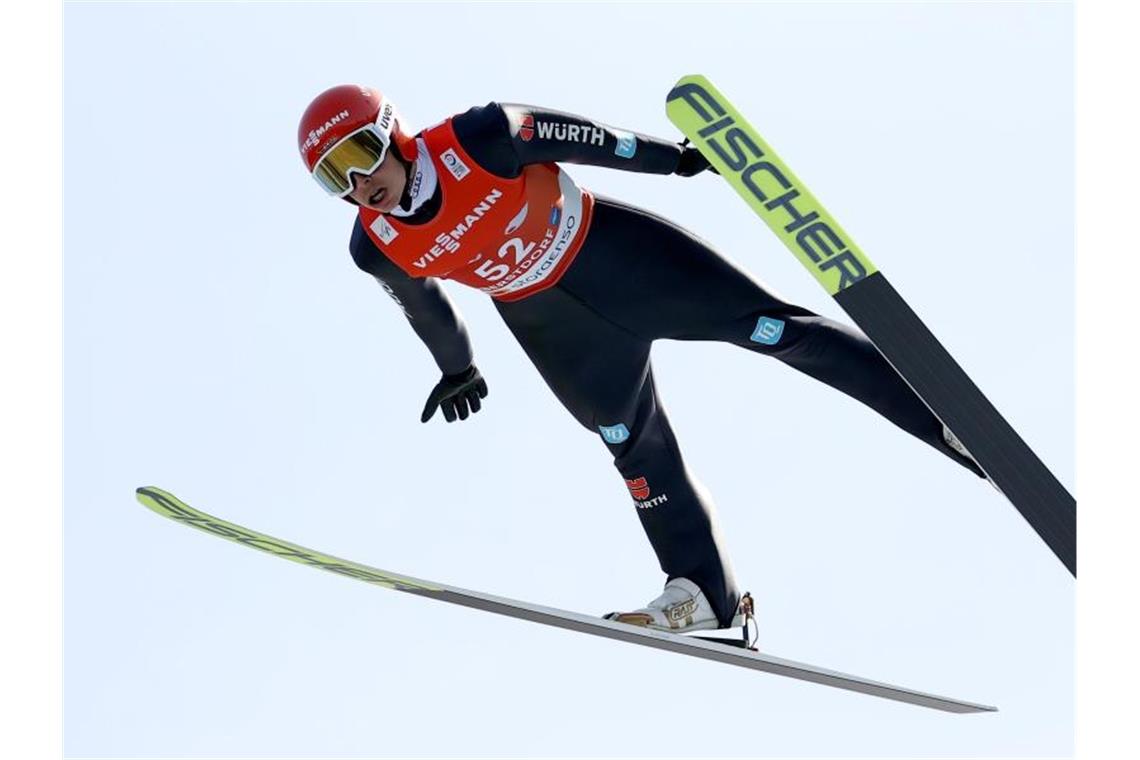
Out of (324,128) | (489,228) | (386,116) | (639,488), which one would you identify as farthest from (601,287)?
(324,128)

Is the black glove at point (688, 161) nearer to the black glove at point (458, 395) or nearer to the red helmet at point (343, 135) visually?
the red helmet at point (343, 135)

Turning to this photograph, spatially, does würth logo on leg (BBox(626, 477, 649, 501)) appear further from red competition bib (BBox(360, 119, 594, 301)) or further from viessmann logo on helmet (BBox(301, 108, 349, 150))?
viessmann logo on helmet (BBox(301, 108, 349, 150))

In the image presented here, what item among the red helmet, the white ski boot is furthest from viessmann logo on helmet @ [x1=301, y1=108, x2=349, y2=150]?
the white ski boot

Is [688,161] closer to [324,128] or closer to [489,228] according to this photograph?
[489,228]

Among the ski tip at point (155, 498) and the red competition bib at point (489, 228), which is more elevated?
the red competition bib at point (489, 228)

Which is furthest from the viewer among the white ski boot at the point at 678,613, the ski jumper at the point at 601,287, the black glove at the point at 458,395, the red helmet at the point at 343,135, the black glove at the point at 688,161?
the black glove at the point at 458,395

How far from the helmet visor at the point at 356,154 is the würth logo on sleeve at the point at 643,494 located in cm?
162

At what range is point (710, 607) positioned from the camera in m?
6.70

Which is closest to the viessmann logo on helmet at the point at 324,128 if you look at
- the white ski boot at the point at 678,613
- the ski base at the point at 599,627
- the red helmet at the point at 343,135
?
the red helmet at the point at 343,135

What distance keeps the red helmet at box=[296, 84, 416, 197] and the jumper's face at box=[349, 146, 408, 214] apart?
3 cm

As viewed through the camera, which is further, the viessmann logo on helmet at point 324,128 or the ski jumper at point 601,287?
the ski jumper at point 601,287

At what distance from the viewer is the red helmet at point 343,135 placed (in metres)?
6.07

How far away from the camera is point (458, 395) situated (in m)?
7.04

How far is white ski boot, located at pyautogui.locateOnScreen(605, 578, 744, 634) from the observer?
258 inches
